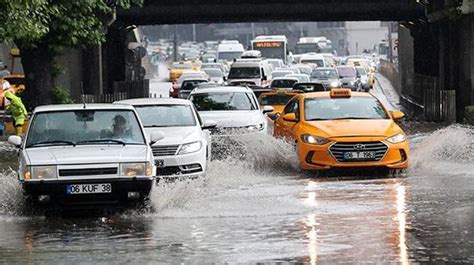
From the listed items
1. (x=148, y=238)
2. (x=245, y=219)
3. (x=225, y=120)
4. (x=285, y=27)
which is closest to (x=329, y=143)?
(x=225, y=120)

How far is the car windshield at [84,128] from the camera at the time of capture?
55.7ft

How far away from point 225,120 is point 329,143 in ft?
14.5

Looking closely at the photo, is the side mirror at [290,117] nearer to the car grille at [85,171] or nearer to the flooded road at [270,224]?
the flooded road at [270,224]

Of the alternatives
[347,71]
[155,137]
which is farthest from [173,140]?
[347,71]

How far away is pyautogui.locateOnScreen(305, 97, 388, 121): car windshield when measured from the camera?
75.8ft

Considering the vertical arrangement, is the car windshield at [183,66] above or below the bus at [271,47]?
below

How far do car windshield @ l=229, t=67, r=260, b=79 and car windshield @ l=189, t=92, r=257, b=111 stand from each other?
31909mm

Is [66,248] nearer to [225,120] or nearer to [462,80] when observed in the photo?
[225,120]

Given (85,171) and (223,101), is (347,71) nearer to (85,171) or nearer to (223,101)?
(223,101)

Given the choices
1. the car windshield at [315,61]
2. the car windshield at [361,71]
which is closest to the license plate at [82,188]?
the car windshield at [361,71]

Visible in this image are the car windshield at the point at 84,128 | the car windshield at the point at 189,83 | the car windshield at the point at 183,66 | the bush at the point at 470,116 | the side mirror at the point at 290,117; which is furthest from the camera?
the car windshield at the point at 183,66

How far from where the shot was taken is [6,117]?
126ft

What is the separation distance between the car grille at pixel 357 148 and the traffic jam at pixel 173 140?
2 cm

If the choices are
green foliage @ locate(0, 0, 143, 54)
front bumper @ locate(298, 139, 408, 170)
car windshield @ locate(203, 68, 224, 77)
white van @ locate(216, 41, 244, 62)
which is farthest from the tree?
white van @ locate(216, 41, 244, 62)
